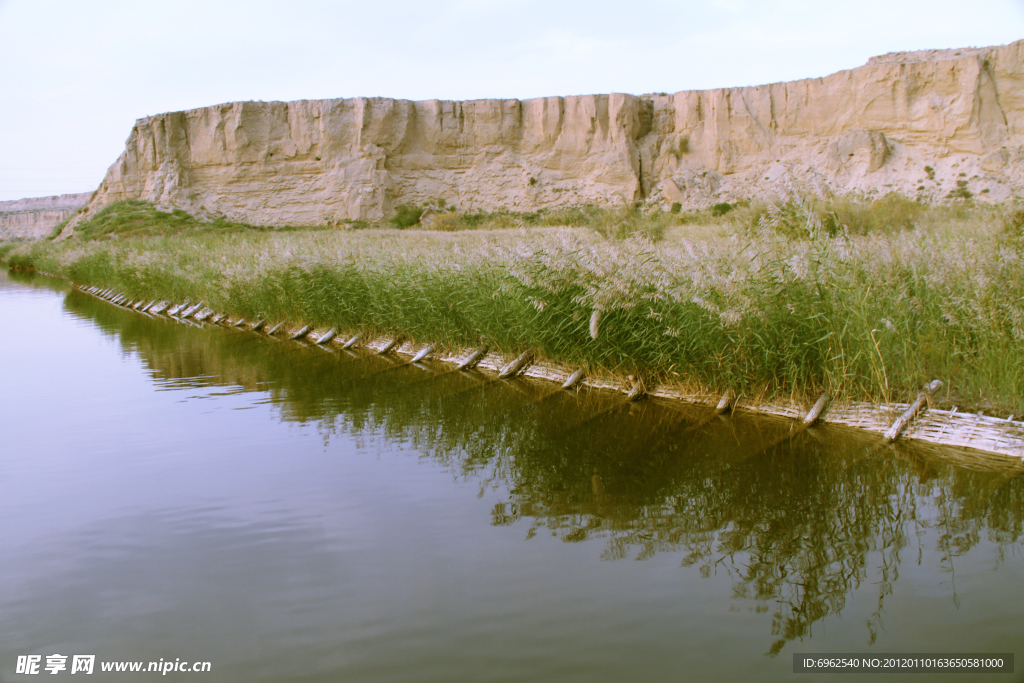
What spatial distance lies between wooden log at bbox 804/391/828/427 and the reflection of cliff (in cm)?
26

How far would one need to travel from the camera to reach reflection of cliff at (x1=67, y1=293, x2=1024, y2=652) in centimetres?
374

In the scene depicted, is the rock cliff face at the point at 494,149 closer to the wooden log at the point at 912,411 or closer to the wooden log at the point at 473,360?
the wooden log at the point at 473,360

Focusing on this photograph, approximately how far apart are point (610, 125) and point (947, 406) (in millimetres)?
48770

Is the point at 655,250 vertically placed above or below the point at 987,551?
above

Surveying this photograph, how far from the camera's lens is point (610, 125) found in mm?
51625

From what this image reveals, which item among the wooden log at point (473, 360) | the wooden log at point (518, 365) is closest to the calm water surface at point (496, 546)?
the wooden log at point (518, 365)

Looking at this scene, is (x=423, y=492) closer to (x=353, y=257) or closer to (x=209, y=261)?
(x=353, y=257)

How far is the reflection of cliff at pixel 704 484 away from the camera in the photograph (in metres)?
3.74

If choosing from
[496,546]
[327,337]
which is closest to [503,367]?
[327,337]

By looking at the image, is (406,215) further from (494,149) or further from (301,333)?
(301,333)

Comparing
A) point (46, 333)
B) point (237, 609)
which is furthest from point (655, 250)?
point (46, 333)

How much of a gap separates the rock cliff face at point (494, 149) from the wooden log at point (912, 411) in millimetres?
43277

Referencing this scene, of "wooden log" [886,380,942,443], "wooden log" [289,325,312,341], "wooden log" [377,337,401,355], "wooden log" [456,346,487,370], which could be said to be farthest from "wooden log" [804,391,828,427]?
"wooden log" [289,325,312,341]

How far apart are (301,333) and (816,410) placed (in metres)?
8.80
